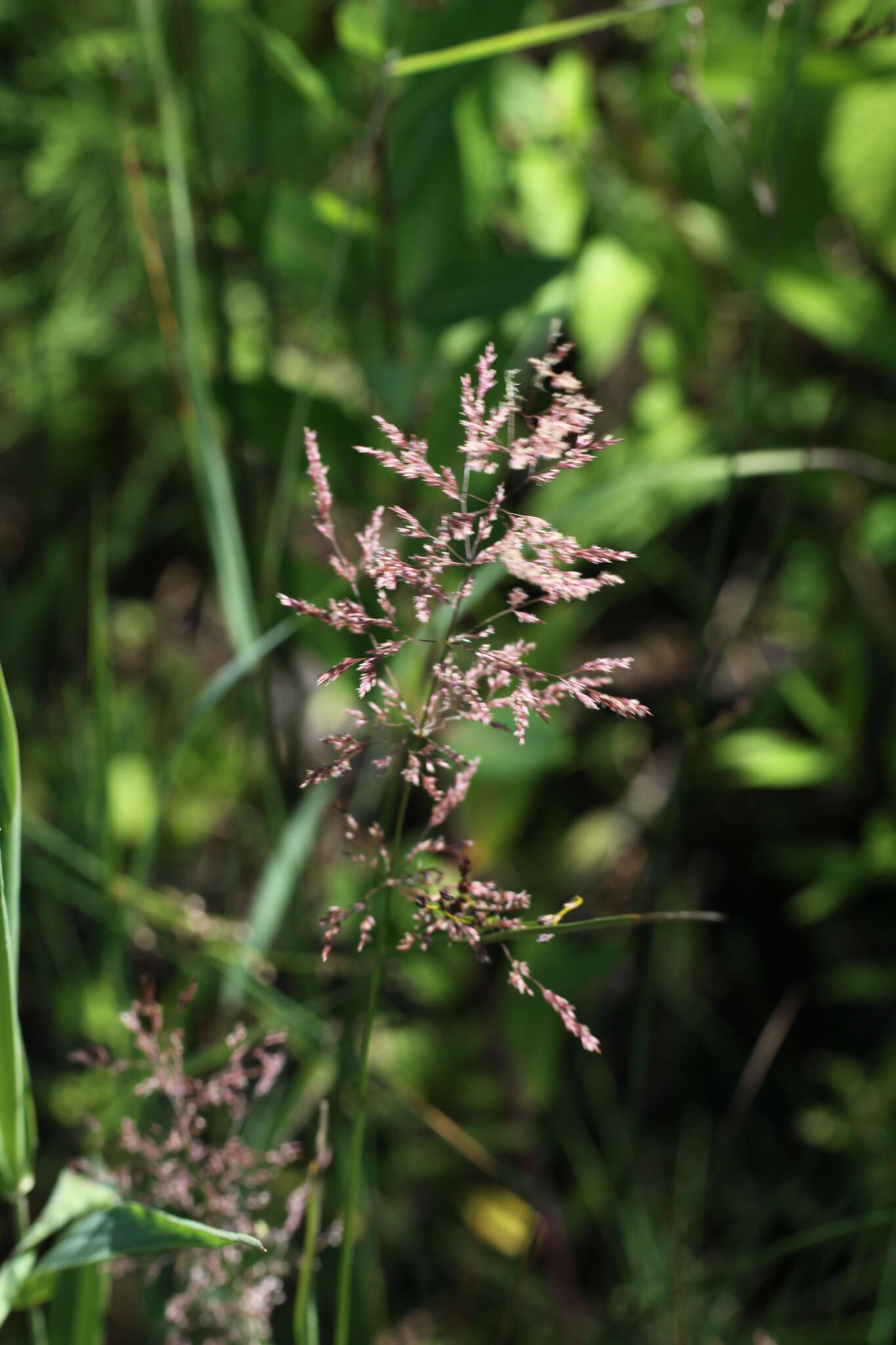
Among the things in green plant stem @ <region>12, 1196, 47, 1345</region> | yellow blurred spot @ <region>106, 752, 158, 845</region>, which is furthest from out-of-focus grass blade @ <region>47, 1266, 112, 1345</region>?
yellow blurred spot @ <region>106, 752, 158, 845</region>

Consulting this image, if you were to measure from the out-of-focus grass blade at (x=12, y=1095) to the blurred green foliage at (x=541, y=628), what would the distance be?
0.20 m

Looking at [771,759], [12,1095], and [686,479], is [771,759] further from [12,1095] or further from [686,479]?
[12,1095]

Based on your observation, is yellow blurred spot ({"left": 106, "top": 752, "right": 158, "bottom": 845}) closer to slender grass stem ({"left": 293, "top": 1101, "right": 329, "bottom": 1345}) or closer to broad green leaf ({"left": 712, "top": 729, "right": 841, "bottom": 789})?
broad green leaf ({"left": 712, "top": 729, "right": 841, "bottom": 789})

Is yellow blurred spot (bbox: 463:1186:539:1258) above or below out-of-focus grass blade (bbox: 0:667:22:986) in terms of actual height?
below

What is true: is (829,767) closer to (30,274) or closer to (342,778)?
(342,778)

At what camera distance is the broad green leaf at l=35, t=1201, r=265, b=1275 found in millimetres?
457

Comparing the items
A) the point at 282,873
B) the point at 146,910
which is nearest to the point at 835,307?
the point at 282,873

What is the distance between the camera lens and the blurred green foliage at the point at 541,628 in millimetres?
882

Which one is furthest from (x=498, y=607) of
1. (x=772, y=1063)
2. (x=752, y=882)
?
(x=772, y=1063)

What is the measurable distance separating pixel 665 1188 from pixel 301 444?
3.11 ft

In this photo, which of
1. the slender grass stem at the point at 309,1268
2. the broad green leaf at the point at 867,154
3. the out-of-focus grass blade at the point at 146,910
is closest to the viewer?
the slender grass stem at the point at 309,1268

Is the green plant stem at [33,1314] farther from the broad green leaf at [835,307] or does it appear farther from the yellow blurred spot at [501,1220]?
the broad green leaf at [835,307]

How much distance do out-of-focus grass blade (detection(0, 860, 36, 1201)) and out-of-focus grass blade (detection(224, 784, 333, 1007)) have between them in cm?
27

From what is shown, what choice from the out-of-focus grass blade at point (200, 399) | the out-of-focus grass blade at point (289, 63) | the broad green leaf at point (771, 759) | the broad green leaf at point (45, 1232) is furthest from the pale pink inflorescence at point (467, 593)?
the broad green leaf at point (771, 759)
